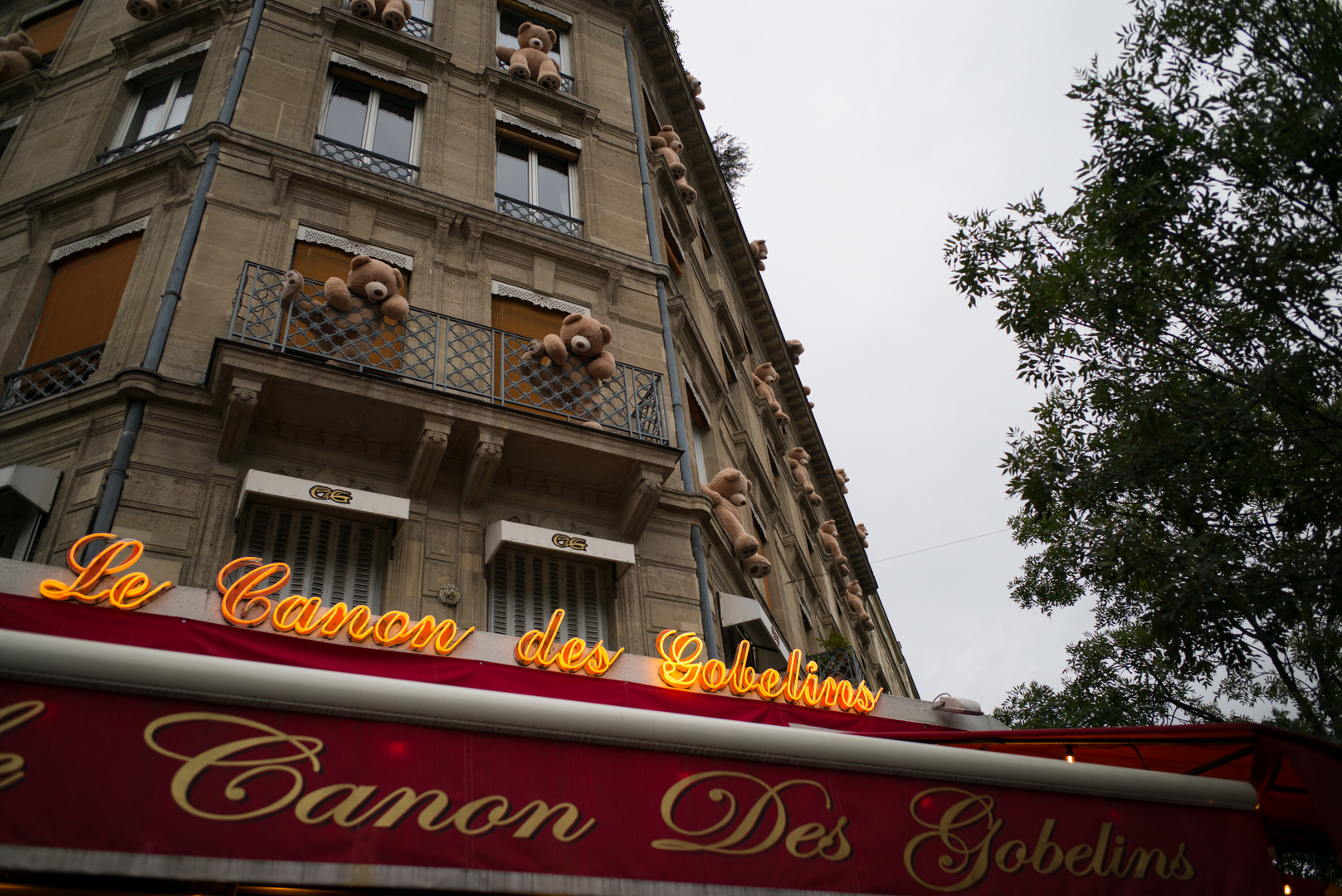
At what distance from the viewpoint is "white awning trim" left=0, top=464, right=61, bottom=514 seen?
7.40 m

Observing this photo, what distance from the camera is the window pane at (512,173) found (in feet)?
39.9

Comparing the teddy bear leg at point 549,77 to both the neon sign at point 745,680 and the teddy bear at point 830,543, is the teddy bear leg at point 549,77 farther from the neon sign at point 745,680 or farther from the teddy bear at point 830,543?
the teddy bear at point 830,543

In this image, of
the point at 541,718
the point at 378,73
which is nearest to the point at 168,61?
the point at 378,73

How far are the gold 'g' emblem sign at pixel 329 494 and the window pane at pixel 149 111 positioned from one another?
20.2 ft

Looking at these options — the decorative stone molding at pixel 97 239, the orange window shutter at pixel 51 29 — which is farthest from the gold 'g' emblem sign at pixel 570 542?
the orange window shutter at pixel 51 29

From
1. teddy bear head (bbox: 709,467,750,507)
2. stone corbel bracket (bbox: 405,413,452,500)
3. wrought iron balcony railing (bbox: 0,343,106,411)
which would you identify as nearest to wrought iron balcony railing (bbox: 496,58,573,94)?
teddy bear head (bbox: 709,467,750,507)

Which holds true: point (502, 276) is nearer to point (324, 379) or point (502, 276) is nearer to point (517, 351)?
point (517, 351)

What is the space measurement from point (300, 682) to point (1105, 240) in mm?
7470

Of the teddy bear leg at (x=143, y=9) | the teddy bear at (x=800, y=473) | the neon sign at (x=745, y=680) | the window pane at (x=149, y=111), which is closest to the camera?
the neon sign at (x=745, y=680)

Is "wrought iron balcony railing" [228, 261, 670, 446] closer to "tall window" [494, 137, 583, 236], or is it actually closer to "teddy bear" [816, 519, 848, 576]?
"tall window" [494, 137, 583, 236]

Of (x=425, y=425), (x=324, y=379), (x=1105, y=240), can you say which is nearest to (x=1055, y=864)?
(x=1105, y=240)

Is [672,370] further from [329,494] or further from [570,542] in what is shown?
[329,494]

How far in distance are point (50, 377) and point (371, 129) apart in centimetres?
495

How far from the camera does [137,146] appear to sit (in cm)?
1083
